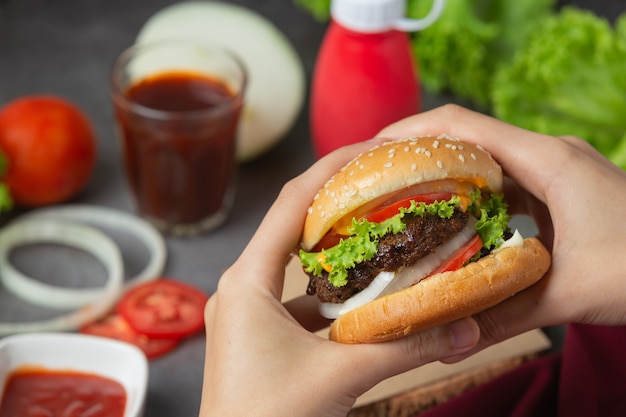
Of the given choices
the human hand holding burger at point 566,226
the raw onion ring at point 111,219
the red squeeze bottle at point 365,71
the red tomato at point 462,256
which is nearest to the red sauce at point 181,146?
the raw onion ring at point 111,219

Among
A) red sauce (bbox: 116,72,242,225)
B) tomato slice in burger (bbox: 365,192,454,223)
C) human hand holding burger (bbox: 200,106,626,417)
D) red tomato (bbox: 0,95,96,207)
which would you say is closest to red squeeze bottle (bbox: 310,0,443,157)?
red sauce (bbox: 116,72,242,225)

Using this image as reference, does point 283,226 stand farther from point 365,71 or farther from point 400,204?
point 365,71

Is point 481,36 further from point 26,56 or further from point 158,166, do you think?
point 26,56

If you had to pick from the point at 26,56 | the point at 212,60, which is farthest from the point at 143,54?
the point at 26,56

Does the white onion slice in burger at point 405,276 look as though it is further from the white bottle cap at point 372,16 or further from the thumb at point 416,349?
the white bottle cap at point 372,16

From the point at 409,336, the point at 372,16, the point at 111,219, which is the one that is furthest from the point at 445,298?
the point at 111,219

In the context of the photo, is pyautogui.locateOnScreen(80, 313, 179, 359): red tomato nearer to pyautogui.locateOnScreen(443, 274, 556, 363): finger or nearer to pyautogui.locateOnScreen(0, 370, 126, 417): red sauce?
pyautogui.locateOnScreen(0, 370, 126, 417): red sauce
